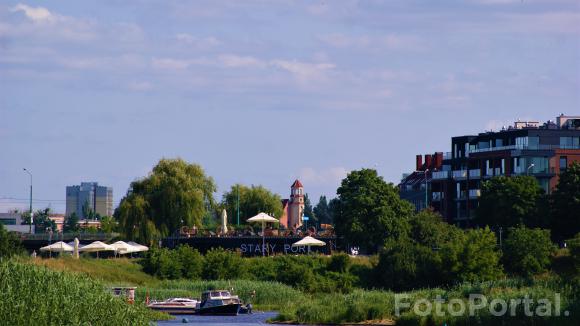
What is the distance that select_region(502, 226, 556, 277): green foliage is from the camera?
10119cm

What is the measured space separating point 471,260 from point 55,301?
161 ft

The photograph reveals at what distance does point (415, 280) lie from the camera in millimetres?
100625

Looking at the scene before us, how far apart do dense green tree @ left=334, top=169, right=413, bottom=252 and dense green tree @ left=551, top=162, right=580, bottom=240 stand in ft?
44.4

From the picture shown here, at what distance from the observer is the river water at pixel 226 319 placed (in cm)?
8262

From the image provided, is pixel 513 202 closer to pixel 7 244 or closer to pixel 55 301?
pixel 7 244

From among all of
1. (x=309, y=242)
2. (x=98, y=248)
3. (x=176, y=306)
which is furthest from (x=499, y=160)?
(x=176, y=306)

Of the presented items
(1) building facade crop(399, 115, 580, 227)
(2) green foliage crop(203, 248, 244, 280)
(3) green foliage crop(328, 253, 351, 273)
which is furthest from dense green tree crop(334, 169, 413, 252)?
(1) building facade crop(399, 115, 580, 227)

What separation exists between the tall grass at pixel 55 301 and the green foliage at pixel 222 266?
4594 cm

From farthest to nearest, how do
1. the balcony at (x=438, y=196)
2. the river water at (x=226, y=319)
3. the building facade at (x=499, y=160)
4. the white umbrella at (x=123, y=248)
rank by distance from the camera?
the balcony at (x=438, y=196), the building facade at (x=499, y=160), the white umbrella at (x=123, y=248), the river water at (x=226, y=319)

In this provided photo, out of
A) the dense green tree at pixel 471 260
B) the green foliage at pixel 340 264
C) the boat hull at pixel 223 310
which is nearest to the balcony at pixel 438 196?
the green foliage at pixel 340 264

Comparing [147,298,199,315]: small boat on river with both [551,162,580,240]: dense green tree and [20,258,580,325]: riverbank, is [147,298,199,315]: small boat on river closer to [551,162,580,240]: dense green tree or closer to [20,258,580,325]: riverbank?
[20,258,580,325]: riverbank

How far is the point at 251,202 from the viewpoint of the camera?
17200cm

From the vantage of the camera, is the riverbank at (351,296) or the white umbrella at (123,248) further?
the white umbrella at (123,248)

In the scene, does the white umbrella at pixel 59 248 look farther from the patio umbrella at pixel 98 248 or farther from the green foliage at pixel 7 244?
the green foliage at pixel 7 244
